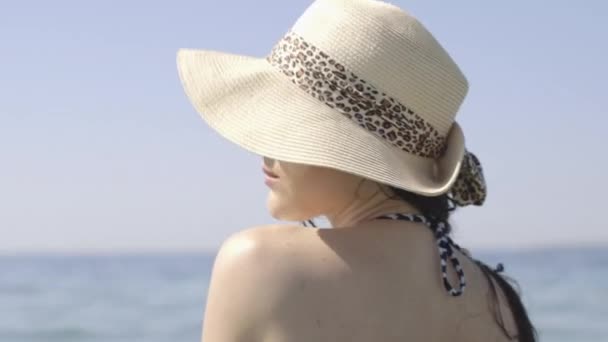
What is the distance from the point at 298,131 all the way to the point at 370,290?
0.84ft

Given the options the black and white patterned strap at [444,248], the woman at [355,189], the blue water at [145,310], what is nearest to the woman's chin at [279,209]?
the woman at [355,189]

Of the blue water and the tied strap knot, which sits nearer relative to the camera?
the tied strap knot

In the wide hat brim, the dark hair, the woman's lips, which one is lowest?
the dark hair

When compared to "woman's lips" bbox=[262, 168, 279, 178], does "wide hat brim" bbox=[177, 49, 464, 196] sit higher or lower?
higher

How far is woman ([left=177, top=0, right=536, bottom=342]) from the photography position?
1.55 metres

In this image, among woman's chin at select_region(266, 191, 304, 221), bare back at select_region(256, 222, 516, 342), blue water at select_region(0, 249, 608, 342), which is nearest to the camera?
bare back at select_region(256, 222, 516, 342)

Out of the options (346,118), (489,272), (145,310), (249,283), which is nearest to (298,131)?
(346,118)

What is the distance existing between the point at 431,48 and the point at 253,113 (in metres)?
0.28

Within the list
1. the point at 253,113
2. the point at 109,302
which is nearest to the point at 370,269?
the point at 253,113

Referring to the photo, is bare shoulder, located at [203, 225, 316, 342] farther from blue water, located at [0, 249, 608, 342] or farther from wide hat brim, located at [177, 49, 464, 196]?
blue water, located at [0, 249, 608, 342]

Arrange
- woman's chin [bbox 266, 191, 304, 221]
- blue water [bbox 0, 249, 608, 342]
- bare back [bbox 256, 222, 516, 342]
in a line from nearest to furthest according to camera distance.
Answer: bare back [bbox 256, 222, 516, 342], woman's chin [bbox 266, 191, 304, 221], blue water [bbox 0, 249, 608, 342]

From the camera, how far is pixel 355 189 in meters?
1.67

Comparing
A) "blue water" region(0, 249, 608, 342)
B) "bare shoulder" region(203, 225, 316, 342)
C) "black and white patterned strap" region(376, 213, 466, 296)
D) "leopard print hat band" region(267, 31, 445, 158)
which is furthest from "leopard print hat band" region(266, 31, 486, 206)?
"blue water" region(0, 249, 608, 342)

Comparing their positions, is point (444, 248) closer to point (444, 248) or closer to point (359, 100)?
point (444, 248)
